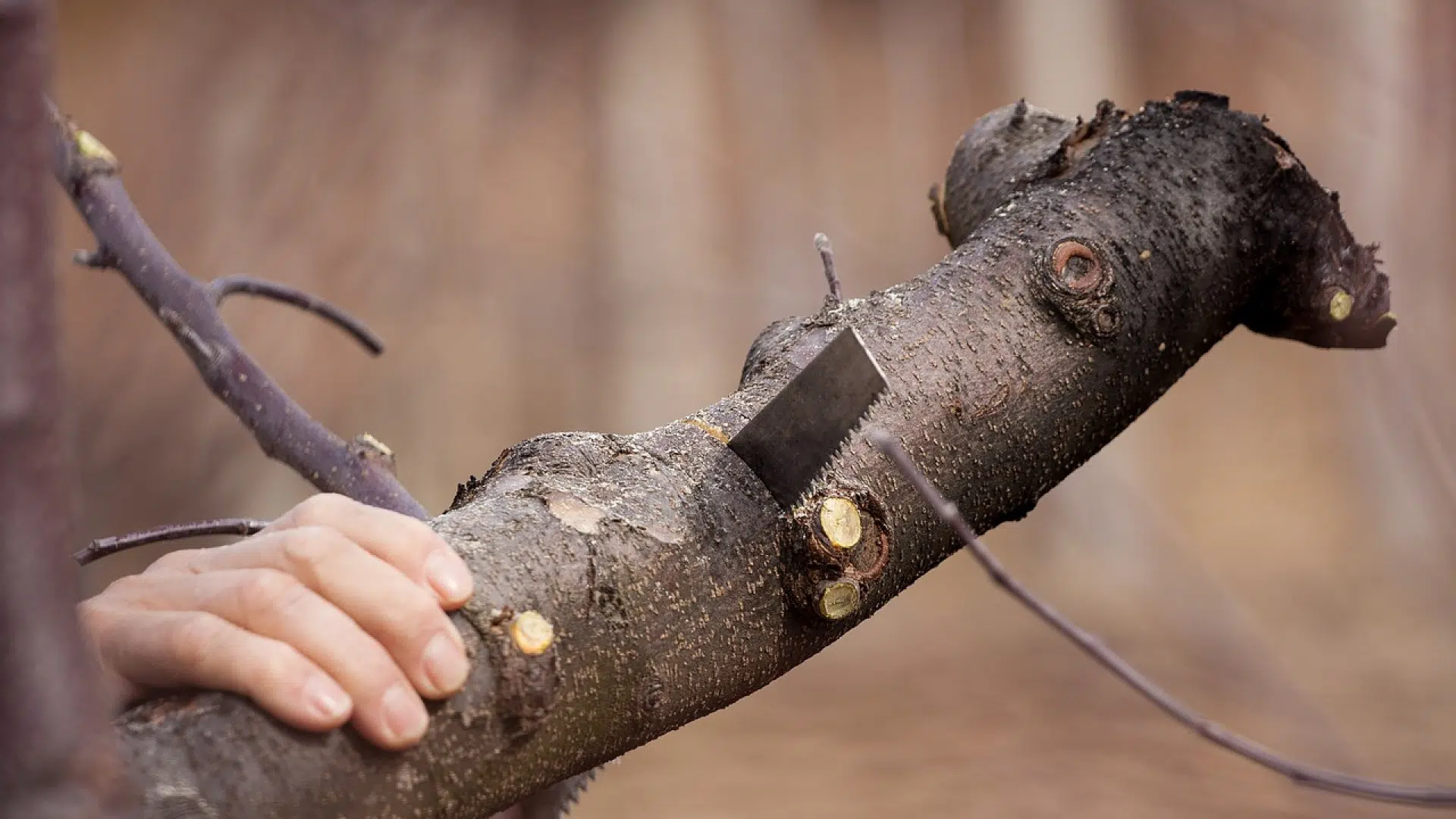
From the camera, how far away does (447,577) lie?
18.0 inches

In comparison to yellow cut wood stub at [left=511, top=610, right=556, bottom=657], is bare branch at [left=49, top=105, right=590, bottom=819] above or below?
above

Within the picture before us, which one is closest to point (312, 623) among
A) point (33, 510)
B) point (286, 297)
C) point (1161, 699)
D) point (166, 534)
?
point (33, 510)

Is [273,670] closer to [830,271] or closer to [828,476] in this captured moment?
[828,476]

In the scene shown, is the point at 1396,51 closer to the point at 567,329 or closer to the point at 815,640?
the point at 815,640

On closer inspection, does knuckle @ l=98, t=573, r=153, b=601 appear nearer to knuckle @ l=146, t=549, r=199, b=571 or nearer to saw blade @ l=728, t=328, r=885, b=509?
knuckle @ l=146, t=549, r=199, b=571

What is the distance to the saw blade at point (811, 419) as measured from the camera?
0.50m

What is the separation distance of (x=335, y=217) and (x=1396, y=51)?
3.50 metres

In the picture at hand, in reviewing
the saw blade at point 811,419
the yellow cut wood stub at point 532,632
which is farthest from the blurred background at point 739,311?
the yellow cut wood stub at point 532,632

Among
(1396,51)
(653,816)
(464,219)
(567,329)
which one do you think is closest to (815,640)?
(1396,51)

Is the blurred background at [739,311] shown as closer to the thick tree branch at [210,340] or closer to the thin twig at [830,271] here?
the thin twig at [830,271]

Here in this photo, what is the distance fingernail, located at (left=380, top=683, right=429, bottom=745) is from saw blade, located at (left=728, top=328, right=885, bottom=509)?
0.66ft

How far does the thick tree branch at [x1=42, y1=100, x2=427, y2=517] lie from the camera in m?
0.85

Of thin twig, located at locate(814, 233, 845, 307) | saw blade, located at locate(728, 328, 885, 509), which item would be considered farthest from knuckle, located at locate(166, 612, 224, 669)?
→ thin twig, located at locate(814, 233, 845, 307)

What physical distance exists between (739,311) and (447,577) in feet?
15.7
